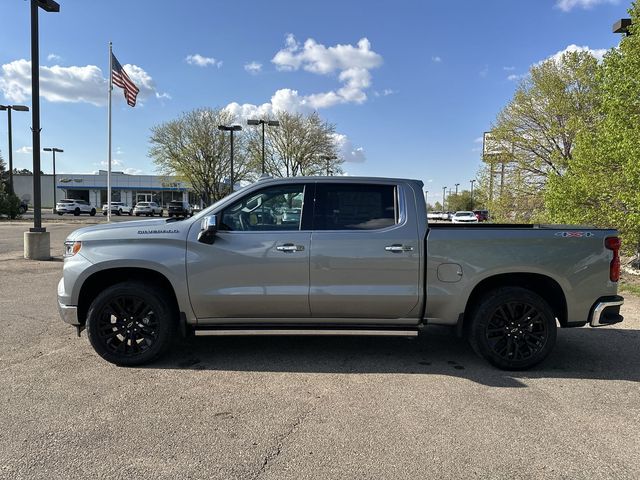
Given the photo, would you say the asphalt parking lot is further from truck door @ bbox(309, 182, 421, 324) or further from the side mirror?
the side mirror

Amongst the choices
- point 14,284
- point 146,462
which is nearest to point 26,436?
point 146,462

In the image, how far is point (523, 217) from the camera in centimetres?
1853

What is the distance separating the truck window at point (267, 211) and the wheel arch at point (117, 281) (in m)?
0.86

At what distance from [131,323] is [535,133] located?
19006 millimetres

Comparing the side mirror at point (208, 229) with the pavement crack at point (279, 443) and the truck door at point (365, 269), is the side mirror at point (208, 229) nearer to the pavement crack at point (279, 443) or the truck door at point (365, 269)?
the truck door at point (365, 269)

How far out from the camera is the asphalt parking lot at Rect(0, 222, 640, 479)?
3002 millimetres

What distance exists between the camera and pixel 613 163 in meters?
10.8

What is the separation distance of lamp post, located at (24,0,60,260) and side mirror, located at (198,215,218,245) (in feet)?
30.5

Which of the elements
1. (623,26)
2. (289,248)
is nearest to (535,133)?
(623,26)

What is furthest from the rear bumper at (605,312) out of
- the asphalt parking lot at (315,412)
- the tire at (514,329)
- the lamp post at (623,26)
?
the lamp post at (623,26)

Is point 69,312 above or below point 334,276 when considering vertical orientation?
below

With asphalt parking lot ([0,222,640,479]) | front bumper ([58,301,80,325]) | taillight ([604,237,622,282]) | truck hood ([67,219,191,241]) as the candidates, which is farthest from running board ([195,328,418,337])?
taillight ([604,237,622,282])

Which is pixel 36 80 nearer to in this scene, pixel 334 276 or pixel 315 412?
pixel 334 276

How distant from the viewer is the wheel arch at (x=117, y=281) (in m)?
4.75
